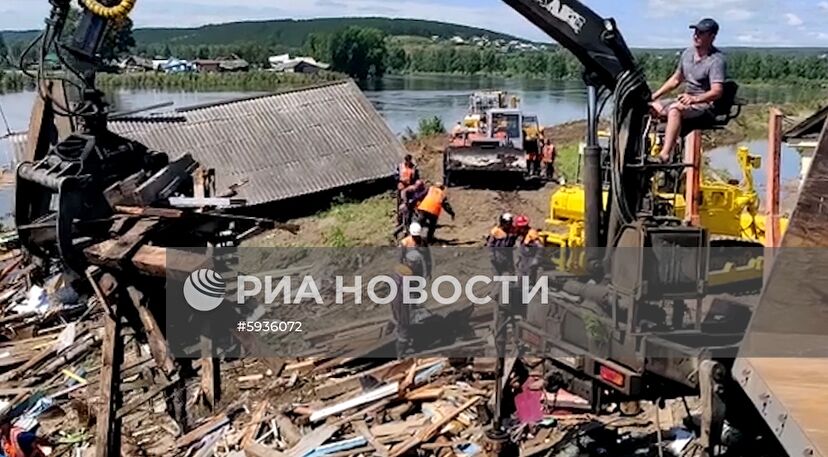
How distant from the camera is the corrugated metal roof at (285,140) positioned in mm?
22453

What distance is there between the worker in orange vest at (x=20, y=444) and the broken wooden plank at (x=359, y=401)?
2.91 meters

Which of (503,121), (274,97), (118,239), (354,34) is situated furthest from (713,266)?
(354,34)

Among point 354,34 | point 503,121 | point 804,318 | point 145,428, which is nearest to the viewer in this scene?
point 804,318

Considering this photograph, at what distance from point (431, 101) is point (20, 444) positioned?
182 ft

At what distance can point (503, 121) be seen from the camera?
77.5 ft

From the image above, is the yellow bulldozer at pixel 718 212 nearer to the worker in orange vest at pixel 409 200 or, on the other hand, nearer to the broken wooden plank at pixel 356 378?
the broken wooden plank at pixel 356 378

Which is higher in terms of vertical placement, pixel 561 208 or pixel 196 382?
pixel 561 208

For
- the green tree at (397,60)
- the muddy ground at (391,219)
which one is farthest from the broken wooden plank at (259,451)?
the green tree at (397,60)

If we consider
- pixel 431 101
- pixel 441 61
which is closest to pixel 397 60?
pixel 441 61

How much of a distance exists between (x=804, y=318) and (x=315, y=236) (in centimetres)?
1650

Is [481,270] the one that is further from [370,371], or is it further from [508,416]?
[508,416]

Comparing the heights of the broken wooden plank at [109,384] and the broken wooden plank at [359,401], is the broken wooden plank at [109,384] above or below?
above

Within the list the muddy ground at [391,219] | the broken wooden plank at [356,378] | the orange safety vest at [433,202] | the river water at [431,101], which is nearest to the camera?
the broken wooden plank at [356,378]

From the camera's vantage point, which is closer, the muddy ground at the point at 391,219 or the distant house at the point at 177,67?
the muddy ground at the point at 391,219
